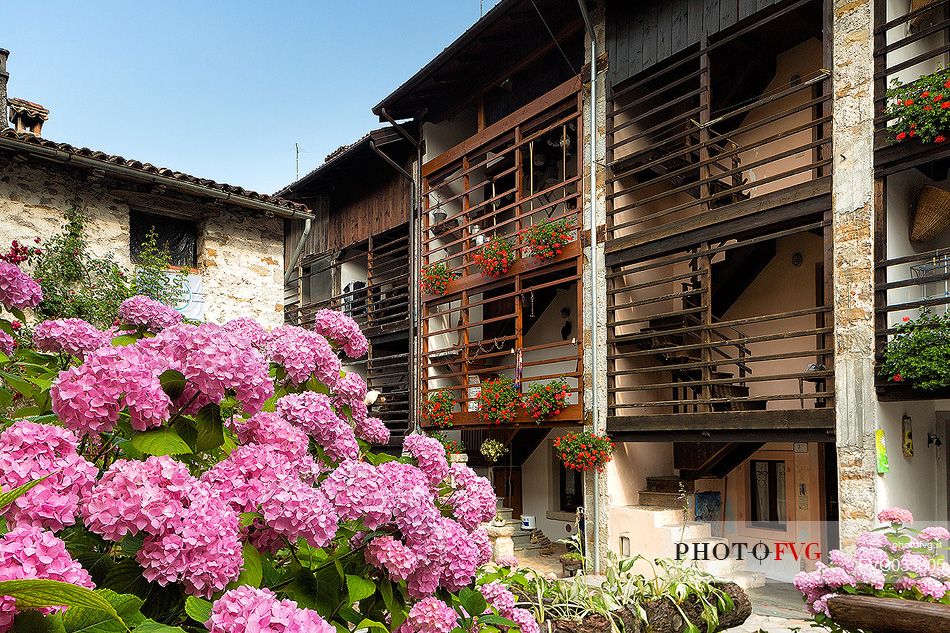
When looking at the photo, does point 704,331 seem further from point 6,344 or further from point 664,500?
point 6,344

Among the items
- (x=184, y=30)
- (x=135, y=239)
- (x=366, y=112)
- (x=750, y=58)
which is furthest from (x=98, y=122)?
(x=750, y=58)

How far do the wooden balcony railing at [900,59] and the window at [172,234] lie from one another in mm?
8225

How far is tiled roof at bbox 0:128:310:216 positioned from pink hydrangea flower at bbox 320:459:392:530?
24.8 feet

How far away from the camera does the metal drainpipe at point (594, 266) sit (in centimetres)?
985

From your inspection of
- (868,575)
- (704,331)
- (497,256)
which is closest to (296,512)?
(868,575)

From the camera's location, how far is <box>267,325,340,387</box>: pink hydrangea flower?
2232mm

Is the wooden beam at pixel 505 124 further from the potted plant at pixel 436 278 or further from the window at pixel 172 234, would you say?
the window at pixel 172 234

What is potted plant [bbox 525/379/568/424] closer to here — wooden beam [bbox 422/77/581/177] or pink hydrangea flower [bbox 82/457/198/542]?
wooden beam [bbox 422/77/581/177]

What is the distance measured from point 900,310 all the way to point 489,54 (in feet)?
26.7

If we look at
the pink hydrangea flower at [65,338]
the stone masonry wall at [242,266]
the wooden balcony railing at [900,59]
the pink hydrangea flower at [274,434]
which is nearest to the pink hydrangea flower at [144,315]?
the pink hydrangea flower at [65,338]

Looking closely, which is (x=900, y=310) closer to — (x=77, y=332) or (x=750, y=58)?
(x=750, y=58)

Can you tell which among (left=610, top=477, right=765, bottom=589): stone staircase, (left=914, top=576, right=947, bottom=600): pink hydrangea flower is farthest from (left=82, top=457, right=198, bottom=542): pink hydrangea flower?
(left=610, top=477, right=765, bottom=589): stone staircase

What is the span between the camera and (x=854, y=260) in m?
7.41

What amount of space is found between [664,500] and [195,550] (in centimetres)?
939
